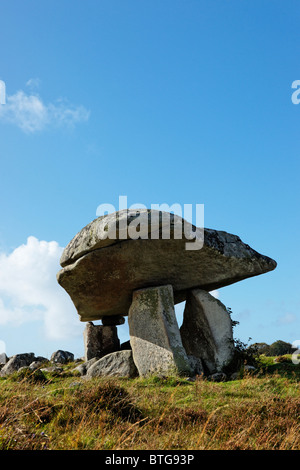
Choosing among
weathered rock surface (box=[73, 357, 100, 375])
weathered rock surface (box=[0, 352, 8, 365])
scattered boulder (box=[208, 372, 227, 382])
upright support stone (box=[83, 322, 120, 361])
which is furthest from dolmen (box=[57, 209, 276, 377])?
weathered rock surface (box=[0, 352, 8, 365])

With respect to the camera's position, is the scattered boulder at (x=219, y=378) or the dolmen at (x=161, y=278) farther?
the scattered boulder at (x=219, y=378)

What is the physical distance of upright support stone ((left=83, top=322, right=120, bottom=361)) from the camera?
18.6 metres

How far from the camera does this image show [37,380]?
1428 centimetres

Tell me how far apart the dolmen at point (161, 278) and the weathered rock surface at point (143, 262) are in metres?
0.03

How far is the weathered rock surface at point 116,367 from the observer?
15422 mm

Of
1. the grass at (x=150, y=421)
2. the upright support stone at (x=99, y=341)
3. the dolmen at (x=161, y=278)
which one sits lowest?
the grass at (x=150, y=421)

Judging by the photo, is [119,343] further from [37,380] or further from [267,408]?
[267,408]

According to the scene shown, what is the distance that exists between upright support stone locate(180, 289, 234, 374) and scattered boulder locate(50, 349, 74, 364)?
29.7 feet

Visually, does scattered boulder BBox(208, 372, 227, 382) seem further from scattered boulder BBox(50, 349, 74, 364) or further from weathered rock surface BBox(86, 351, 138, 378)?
scattered boulder BBox(50, 349, 74, 364)

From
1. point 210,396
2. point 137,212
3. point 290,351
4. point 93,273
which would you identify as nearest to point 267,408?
point 210,396

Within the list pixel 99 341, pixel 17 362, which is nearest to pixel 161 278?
pixel 99 341

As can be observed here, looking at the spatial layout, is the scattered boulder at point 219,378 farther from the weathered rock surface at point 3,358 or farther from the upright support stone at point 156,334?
the weathered rock surface at point 3,358

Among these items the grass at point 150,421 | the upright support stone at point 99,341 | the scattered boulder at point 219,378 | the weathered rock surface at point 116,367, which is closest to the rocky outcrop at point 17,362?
the upright support stone at point 99,341

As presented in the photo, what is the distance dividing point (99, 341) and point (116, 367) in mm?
3144
